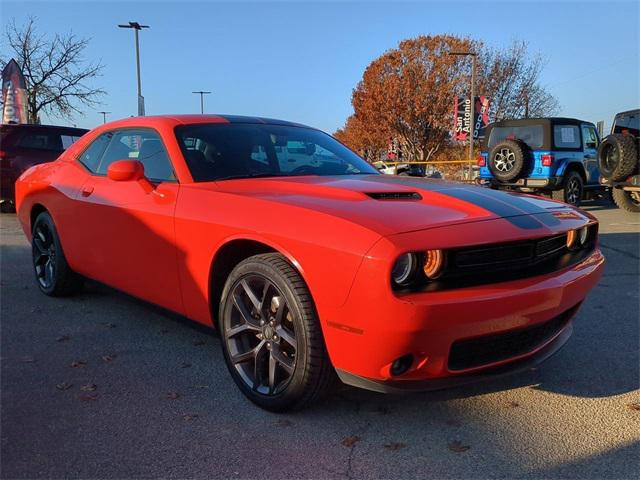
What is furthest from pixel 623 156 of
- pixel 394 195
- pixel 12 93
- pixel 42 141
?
pixel 12 93

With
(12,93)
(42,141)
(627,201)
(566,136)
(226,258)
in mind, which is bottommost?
(627,201)

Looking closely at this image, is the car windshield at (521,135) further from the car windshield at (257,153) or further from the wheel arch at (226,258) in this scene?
the wheel arch at (226,258)

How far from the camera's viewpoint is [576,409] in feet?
9.01

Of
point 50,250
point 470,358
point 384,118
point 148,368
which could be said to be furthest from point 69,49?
point 470,358

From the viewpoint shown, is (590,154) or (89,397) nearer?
(89,397)

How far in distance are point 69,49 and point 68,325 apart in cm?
2190

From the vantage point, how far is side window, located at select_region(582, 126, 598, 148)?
12.1 m

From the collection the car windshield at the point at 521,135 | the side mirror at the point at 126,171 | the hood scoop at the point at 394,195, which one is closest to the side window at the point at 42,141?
the side mirror at the point at 126,171

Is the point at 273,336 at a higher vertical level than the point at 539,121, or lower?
lower

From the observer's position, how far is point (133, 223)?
3406 mm

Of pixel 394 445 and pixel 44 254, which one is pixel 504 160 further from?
pixel 394 445

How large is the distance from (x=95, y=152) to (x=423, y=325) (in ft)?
10.4

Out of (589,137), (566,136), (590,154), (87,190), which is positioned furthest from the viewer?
(589,137)

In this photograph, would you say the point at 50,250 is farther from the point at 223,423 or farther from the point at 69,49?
the point at 69,49
